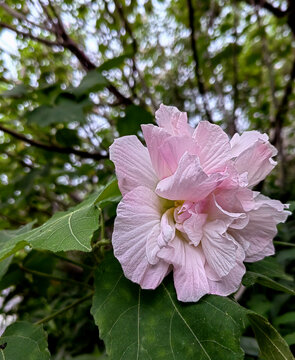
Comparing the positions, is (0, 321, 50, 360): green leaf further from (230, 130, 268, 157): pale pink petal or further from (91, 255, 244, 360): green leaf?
(230, 130, 268, 157): pale pink petal

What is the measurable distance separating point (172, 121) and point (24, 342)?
55 centimetres

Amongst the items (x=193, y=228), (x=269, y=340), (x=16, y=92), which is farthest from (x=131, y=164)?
(x=16, y=92)

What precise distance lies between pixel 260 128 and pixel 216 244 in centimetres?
207

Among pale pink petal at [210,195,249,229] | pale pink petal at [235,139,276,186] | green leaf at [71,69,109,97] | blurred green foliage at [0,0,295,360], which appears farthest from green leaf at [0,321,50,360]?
green leaf at [71,69,109,97]

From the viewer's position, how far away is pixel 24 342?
619 millimetres

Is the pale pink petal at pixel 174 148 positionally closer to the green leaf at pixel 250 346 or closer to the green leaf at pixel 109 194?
the green leaf at pixel 109 194

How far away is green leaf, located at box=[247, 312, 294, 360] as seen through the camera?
0.52 metres

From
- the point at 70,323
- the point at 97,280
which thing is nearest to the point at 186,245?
the point at 97,280

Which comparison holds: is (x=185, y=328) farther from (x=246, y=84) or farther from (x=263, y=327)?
(x=246, y=84)

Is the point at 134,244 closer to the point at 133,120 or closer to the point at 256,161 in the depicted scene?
the point at 256,161

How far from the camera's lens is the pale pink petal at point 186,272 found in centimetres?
51

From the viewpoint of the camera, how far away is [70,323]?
1.41 metres

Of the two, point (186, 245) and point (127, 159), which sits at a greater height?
point (127, 159)

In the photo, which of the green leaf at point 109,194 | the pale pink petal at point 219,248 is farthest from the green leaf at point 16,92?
the pale pink petal at point 219,248
